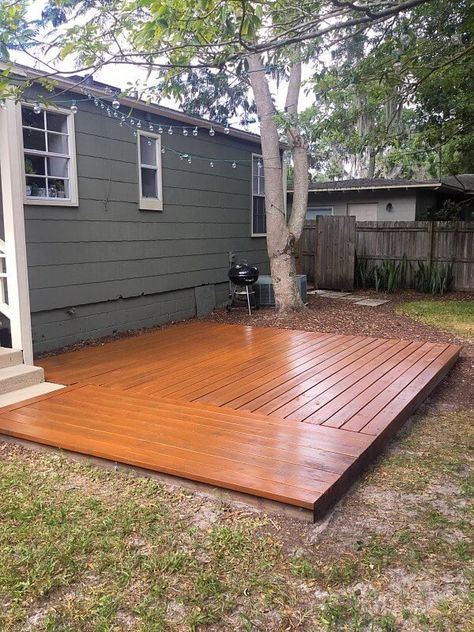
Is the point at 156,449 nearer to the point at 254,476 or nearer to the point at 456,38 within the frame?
the point at 254,476

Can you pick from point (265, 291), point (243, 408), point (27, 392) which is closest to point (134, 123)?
point (265, 291)

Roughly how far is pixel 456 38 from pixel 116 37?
5.29 meters

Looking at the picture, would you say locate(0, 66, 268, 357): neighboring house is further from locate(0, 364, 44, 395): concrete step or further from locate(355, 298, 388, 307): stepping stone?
locate(355, 298, 388, 307): stepping stone

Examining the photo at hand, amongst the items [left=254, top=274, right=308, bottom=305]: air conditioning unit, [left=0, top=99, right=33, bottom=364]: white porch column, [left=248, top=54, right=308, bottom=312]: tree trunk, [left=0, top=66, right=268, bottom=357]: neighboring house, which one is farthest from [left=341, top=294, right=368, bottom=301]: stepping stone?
[left=0, top=99, right=33, bottom=364]: white porch column

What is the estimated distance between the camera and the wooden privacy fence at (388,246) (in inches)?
437

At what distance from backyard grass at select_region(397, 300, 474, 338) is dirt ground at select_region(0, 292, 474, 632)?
4520mm

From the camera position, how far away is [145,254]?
7078mm

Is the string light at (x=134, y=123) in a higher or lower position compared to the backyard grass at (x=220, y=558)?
higher

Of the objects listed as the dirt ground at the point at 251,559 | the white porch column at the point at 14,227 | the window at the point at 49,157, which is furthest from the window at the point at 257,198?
the dirt ground at the point at 251,559

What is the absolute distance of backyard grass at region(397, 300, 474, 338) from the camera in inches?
292

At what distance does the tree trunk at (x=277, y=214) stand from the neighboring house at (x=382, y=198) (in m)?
6.14

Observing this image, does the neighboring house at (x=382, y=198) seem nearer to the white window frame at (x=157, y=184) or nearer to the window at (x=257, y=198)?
the window at (x=257, y=198)

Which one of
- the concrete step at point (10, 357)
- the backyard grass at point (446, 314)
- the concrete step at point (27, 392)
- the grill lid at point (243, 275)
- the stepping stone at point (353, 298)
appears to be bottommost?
the backyard grass at point (446, 314)

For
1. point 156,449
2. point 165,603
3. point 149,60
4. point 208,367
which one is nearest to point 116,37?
point 149,60
